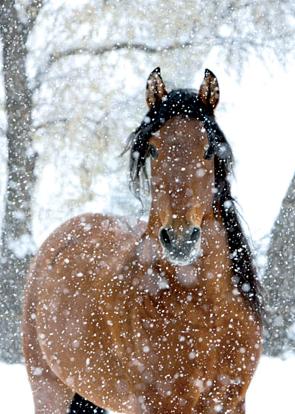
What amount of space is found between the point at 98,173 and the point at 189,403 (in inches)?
229

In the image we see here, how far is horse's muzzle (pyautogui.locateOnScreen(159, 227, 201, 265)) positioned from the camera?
132 inches

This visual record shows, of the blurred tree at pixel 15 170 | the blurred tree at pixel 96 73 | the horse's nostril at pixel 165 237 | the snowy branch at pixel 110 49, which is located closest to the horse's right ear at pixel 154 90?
the horse's nostril at pixel 165 237

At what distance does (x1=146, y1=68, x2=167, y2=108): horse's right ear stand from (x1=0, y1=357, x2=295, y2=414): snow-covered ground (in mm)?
4142

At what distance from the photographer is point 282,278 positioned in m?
8.48

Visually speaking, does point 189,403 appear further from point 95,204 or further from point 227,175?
point 95,204

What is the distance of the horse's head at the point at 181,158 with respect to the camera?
3.40 metres


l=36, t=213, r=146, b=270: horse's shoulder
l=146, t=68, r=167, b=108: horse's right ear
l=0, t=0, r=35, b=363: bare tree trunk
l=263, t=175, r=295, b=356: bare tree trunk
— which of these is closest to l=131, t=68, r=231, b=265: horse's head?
l=146, t=68, r=167, b=108: horse's right ear

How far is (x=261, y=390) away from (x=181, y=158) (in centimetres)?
477

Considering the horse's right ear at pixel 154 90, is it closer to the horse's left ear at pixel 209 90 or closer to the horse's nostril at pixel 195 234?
the horse's left ear at pixel 209 90

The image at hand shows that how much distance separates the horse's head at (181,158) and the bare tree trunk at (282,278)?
470 cm

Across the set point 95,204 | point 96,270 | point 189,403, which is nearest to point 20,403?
point 95,204

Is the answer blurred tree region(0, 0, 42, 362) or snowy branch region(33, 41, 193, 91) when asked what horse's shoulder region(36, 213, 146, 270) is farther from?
snowy branch region(33, 41, 193, 91)

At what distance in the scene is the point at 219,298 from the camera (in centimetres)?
372

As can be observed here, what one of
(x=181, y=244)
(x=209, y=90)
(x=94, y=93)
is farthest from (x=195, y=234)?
(x=94, y=93)
